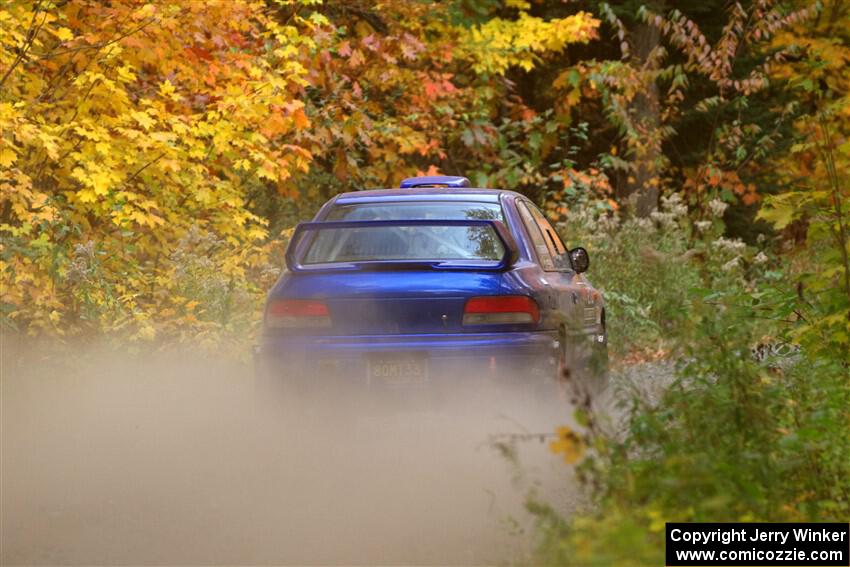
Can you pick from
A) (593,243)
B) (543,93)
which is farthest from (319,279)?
(543,93)

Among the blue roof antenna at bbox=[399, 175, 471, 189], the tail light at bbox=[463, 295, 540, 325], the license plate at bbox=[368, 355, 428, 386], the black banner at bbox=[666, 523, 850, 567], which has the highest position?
the blue roof antenna at bbox=[399, 175, 471, 189]

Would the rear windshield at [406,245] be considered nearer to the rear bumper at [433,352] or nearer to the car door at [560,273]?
the car door at [560,273]

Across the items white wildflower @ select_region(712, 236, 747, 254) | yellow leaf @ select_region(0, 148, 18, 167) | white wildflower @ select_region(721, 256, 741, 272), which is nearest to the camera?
yellow leaf @ select_region(0, 148, 18, 167)

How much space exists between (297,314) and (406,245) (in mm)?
901

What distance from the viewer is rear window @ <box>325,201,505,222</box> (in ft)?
30.2

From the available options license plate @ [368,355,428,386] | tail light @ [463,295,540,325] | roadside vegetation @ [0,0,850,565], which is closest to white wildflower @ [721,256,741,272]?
roadside vegetation @ [0,0,850,565]

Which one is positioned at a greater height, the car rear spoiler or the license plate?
the car rear spoiler

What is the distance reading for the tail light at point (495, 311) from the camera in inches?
329

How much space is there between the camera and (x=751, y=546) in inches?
199

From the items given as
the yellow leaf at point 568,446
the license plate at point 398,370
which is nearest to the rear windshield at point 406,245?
the license plate at point 398,370

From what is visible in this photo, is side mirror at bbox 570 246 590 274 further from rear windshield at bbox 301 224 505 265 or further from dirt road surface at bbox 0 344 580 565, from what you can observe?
dirt road surface at bbox 0 344 580 565

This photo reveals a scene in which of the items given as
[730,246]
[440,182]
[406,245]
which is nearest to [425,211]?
[406,245]

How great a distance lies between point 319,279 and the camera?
28.2 ft

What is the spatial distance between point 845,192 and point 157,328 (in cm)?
710
